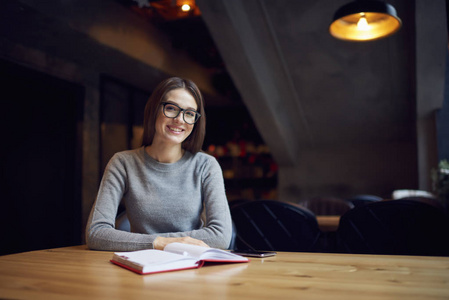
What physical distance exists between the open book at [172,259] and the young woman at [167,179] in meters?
0.44

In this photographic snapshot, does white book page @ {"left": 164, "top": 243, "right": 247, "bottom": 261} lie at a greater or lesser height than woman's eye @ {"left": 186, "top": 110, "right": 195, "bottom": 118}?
lesser

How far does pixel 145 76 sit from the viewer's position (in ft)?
18.7

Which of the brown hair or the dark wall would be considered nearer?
the brown hair

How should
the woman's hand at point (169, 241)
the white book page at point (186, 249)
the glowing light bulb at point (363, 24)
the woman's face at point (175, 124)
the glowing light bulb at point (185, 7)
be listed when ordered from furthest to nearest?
the glowing light bulb at point (185, 7) → the glowing light bulb at point (363, 24) → the woman's face at point (175, 124) → the woman's hand at point (169, 241) → the white book page at point (186, 249)

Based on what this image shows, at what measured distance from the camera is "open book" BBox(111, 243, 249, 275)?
0.96 metres

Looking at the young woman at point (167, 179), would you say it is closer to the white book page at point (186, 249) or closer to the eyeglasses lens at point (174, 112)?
the eyeglasses lens at point (174, 112)

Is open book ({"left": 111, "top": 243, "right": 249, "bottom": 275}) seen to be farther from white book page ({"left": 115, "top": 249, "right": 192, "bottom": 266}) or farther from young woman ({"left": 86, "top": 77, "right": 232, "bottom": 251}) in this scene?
young woman ({"left": 86, "top": 77, "right": 232, "bottom": 251})

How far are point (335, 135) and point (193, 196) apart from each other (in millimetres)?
5917

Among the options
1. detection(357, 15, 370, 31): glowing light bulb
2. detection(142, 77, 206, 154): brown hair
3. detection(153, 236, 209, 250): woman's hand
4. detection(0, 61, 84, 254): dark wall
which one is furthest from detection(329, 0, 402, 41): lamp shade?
detection(0, 61, 84, 254): dark wall

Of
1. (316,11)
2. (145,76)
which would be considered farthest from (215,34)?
(145,76)

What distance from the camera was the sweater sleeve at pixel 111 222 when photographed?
4.48 feet

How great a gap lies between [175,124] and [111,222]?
506 millimetres

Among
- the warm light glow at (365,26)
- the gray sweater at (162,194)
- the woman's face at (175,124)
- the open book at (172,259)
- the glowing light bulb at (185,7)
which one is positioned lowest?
the open book at (172,259)

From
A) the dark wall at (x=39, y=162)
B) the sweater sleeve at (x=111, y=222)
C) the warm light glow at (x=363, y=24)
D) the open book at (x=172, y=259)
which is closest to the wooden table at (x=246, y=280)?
the open book at (x=172, y=259)
